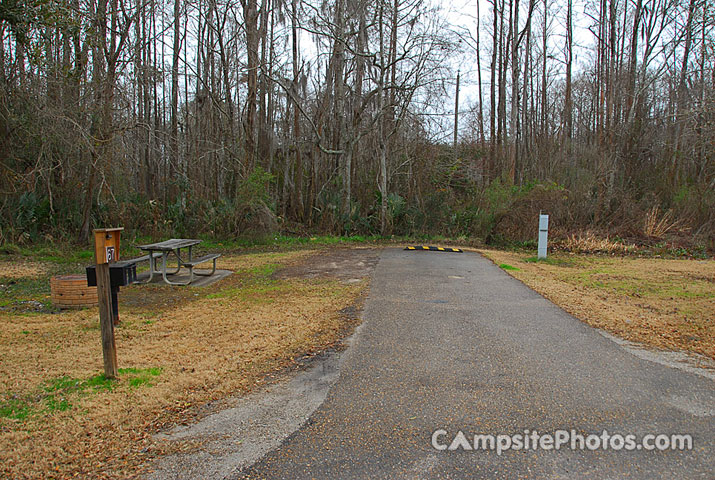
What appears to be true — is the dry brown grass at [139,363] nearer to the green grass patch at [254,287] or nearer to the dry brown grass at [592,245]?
the green grass patch at [254,287]

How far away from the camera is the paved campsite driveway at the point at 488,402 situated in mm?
2824

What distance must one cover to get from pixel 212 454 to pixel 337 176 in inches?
739

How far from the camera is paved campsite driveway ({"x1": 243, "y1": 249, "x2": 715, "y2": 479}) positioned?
282 cm

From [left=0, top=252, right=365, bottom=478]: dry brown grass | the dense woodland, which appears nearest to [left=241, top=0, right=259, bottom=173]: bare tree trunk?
the dense woodland

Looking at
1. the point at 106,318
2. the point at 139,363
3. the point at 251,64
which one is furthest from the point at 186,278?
the point at 251,64

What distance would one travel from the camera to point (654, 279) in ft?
33.1

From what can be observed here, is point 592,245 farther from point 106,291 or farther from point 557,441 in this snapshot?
point 106,291

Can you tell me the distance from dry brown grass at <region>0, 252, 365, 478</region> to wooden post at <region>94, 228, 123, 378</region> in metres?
0.20

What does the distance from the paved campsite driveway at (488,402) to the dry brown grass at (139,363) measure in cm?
80

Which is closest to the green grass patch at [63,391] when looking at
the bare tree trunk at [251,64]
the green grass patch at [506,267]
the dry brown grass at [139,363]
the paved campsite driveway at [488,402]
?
the dry brown grass at [139,363]

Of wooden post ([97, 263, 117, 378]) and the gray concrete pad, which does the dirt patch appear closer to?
the gray concrete pad

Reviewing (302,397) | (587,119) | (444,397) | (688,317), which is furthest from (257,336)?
(587,119)

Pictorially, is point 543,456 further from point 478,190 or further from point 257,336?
point 478,190

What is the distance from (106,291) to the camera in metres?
4.02
